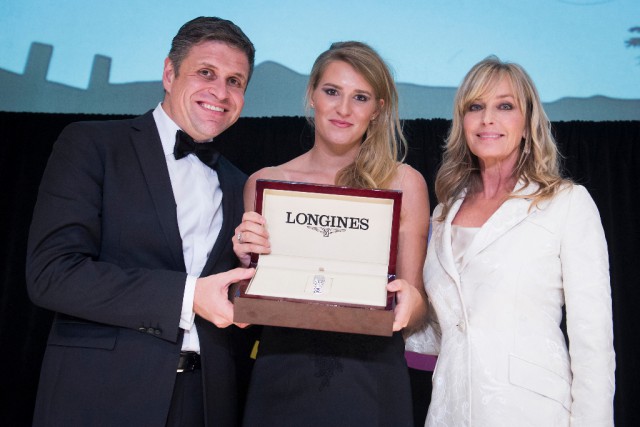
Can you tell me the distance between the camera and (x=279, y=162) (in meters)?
3.88

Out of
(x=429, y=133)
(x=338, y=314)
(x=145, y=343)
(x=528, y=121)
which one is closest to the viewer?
(x=338, y=314)

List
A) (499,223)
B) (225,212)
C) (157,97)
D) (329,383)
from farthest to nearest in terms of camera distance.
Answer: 1. (157,97)
2. (225,212)
3. (499,223)
4. (329,383)

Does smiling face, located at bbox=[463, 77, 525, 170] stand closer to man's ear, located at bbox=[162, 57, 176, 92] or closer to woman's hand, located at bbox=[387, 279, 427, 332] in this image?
woman's hand, located at bbox=[387, 279, 427, 332]

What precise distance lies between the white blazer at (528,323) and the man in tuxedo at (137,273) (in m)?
0.67

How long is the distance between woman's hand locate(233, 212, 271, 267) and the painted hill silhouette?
2.22 metres

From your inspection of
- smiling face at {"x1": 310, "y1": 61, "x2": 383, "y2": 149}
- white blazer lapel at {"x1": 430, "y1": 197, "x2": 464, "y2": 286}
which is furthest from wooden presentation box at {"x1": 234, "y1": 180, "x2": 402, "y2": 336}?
smiling face at {"x1": 310, "y1": 61, "x2": 383, "y2": 149}

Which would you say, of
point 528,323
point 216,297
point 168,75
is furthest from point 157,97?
point 528,323

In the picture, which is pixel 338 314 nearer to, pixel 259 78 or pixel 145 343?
pixel 145 343

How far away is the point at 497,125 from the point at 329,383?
981mm

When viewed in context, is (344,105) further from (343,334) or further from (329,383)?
(329,383)

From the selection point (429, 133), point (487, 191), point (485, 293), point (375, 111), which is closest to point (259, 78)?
point (429, 133)

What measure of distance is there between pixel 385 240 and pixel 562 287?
54cm

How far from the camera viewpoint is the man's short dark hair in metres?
1.94

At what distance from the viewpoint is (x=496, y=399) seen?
1.63m
